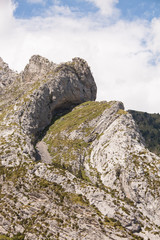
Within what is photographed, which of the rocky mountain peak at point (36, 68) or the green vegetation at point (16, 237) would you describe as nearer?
the green vegetation at point (16, 237)

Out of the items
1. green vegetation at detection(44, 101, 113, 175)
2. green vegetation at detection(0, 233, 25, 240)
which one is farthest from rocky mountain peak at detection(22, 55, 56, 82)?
green vegetation at detection(0, 233, 25, 240)

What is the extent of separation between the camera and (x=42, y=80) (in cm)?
14588

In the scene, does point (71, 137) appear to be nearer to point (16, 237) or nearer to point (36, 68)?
point (16, 237)

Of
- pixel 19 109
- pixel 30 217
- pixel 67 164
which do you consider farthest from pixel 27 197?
pixel 19 109

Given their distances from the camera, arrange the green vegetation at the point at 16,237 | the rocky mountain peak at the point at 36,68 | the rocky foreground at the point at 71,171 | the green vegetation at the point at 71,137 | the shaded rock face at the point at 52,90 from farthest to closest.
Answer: the rocky mountain peak at the point at 36,68
the shaded rock face at the point at 52,90
the green vegetation at the point at 71,137
the rocky foreground at the point at 71,171
the green vegetation at the point at 16,237

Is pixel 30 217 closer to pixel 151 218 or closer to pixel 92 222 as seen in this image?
pixel 92 222

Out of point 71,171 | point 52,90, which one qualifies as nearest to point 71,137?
point 71,171

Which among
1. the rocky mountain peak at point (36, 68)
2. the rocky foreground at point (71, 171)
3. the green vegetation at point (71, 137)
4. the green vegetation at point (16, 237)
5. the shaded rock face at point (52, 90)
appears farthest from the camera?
the rocky mountain peak at point (36, 68)

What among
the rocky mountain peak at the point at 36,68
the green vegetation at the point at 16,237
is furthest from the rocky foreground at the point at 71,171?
the rocky mountain peak at the point at 36,68

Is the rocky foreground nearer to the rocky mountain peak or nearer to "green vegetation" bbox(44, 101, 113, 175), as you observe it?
"green vegetation" bbox(44, 101, 113, 175)

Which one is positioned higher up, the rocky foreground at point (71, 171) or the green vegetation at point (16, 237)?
the rocky foreground at point (71, 171)

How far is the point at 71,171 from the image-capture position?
309ft

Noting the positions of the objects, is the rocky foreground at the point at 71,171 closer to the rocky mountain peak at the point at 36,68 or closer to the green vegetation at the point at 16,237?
the green vegetation at the point at 16,237

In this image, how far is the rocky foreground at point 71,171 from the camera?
60938 millimetres
